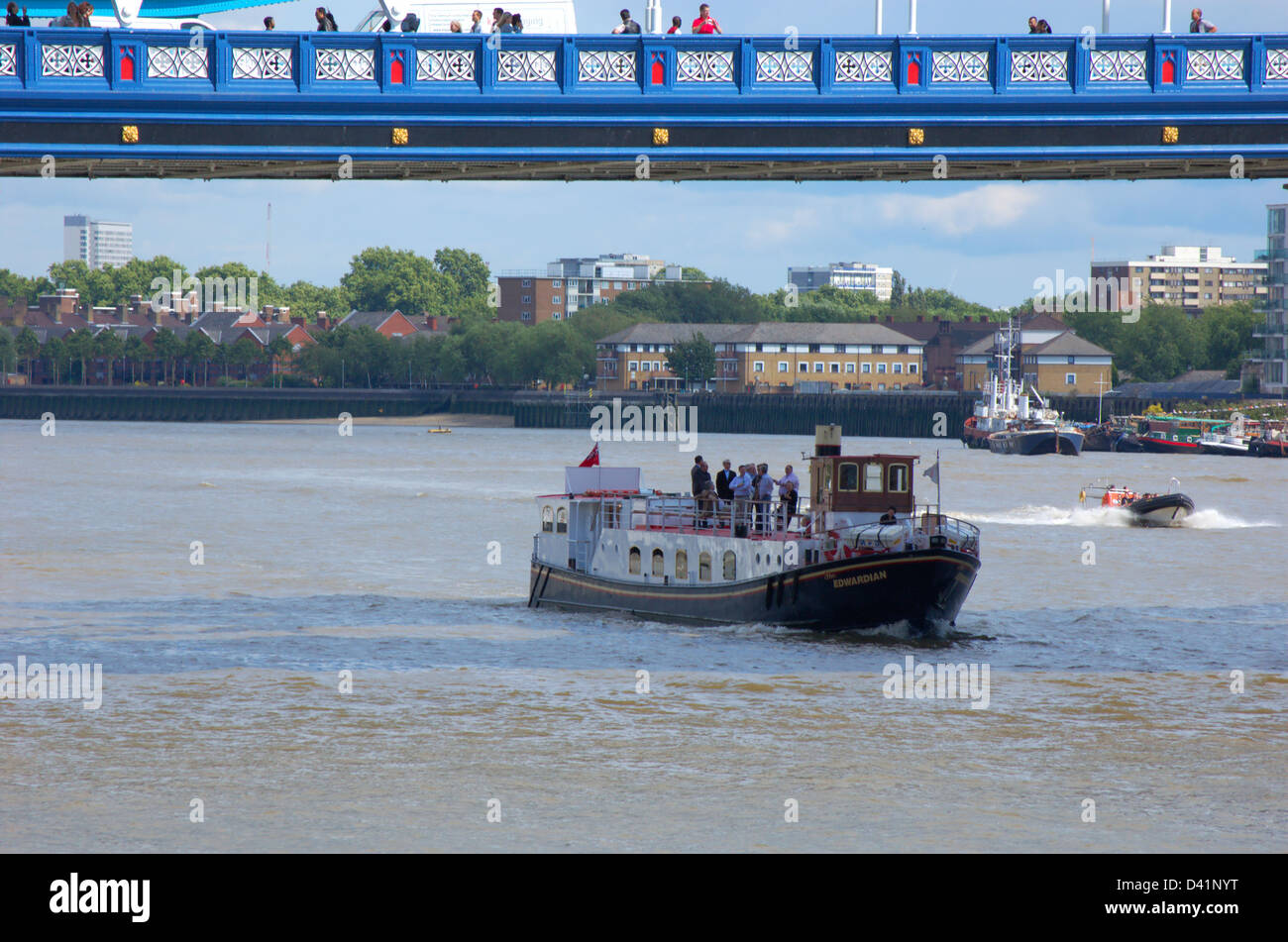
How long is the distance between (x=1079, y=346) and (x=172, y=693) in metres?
178

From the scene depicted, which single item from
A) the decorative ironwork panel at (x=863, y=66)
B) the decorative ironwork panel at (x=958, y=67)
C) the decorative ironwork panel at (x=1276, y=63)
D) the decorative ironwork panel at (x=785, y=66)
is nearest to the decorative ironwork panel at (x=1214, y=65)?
the decorative ironwork panel at (x=1276, y=63)

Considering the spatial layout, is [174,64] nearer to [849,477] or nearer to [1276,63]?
[1276,63]

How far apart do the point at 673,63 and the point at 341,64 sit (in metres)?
5.17

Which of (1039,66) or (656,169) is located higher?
(1039,66)

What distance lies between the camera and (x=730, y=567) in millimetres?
38094

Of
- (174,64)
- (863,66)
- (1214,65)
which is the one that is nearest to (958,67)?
(863,66)

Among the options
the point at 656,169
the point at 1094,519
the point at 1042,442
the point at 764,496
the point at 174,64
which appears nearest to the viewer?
the point at 174,64

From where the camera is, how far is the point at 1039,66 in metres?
25.9

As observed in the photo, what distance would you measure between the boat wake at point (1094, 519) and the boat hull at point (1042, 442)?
60625 millimetres

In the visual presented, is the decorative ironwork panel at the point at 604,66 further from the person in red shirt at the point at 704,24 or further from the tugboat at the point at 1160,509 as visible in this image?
the tugboat at the point at 1160,509

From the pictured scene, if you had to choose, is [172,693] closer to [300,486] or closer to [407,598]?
[407,598]

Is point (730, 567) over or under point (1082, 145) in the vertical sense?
under

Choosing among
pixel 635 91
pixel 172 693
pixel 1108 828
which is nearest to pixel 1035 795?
pixel 1108 828

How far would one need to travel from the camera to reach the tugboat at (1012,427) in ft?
455
